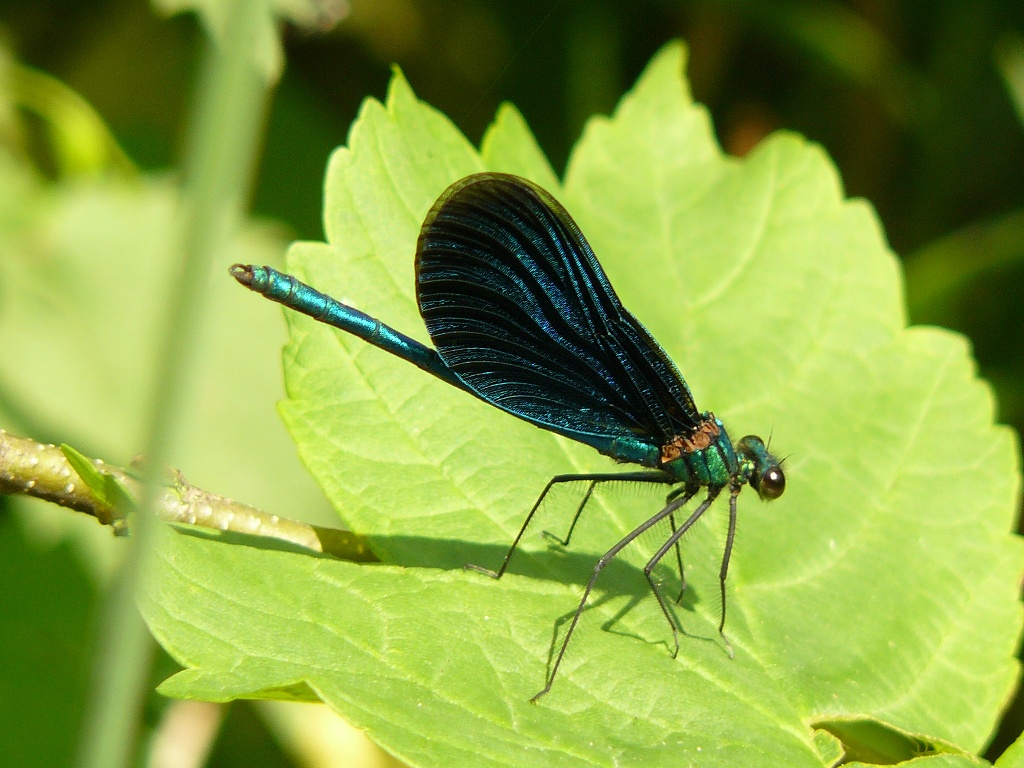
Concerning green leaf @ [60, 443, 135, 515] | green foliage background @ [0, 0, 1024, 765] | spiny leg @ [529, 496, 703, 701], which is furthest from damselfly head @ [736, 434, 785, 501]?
green leaf @ [60, 443, 135, 515]

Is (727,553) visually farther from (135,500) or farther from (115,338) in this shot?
(115,338)

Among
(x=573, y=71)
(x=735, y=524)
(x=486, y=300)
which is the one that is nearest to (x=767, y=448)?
(x=735, y=524)

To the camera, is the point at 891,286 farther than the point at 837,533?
Yes

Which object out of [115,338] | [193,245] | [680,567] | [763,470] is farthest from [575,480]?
[115,338]

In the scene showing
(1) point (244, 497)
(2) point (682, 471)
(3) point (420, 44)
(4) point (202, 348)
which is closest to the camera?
(4) point (202, 348)

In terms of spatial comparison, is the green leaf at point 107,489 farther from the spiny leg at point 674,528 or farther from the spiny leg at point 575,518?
the spiny leg at point 674,528

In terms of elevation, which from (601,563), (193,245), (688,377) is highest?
(193,245)

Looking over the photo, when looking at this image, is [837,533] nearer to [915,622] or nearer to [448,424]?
[915,622]

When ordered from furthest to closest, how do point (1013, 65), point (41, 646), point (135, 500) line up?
point (1013, 65)
point (41, 646)
point (135, 500)
